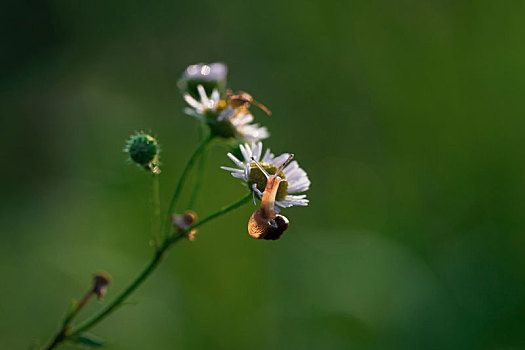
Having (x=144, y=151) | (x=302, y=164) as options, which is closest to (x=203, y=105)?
(x=144, y=151)

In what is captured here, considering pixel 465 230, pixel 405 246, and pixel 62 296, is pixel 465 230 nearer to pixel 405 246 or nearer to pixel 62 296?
pixel 405 246

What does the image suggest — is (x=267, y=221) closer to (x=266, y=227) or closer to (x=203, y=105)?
(x=266, y=227)

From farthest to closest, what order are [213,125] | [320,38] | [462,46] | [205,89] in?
[320,38], [462,46], [205,89], [213,125]

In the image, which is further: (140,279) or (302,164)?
(302,164)

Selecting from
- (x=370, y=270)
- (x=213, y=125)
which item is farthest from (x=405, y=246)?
(x=213, y=125)

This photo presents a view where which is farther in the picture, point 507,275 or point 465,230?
point 465,230

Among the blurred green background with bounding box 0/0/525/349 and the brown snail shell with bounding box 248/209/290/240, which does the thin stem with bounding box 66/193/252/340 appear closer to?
the brown snail shell with bounding box 248/209/290/240

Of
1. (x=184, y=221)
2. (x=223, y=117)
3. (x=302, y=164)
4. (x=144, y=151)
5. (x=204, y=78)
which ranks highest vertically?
(x=302, y=164)
